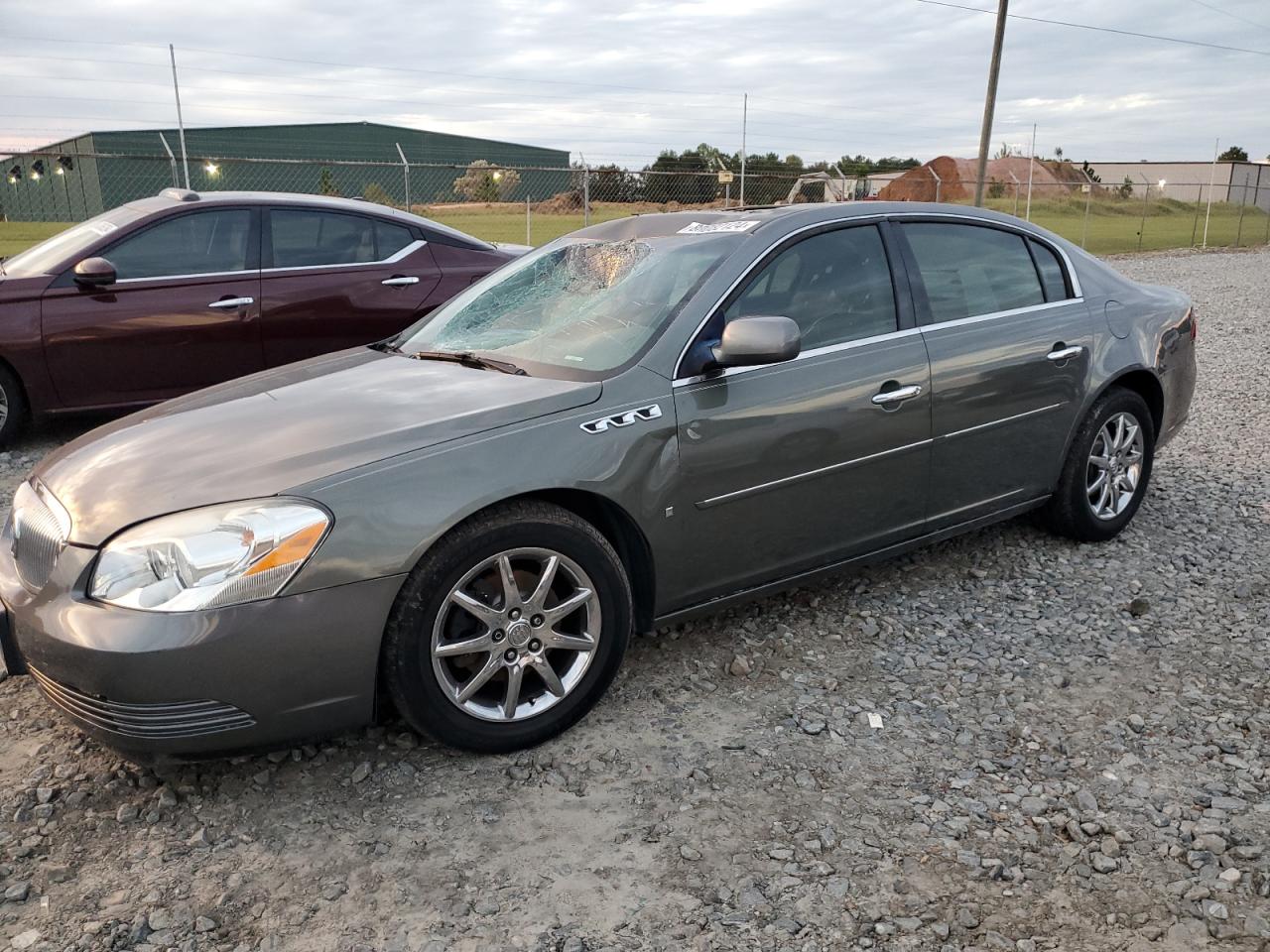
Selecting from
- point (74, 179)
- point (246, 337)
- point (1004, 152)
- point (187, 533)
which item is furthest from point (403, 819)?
point (1004, 152)

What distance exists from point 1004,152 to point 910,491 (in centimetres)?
4543

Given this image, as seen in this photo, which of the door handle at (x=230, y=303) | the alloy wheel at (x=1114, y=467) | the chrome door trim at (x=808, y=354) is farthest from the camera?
the door handle at (x=230, y=303)

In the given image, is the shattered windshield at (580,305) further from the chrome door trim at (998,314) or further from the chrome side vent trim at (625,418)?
the chrome door trim at (998,314)

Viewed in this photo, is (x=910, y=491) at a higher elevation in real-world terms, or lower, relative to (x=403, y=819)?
higher

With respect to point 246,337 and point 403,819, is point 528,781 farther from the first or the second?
point 246,337

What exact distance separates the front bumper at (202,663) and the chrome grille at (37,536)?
5cm

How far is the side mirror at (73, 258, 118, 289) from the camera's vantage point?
20.5 ft

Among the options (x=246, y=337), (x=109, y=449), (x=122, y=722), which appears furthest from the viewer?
(x=246, y=337)

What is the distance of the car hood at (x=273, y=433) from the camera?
2783 mm

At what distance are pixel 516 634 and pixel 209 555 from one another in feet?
2.84

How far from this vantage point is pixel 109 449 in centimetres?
319

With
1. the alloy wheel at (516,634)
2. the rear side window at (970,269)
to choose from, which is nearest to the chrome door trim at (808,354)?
the rear side window at (970,269)

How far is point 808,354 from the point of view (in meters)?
3.66

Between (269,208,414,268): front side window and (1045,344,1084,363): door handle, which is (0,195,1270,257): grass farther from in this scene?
(1045,344,1084,363): door handle
